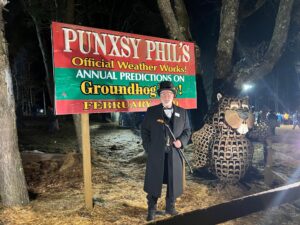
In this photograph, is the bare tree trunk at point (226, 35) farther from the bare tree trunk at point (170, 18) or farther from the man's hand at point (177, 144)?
the man's hand at point (177, 144)

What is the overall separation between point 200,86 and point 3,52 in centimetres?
Result: 680

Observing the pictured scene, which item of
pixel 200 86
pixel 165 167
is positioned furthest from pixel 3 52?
pixel 200 86

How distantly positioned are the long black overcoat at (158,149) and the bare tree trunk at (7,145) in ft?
7.00

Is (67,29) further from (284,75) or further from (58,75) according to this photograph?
(284,75)

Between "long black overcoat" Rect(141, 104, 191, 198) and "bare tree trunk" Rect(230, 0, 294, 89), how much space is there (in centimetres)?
465

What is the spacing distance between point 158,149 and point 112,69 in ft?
5.44

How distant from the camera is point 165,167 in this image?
14.7 feet

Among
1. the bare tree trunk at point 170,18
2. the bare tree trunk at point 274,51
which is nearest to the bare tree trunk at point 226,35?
the bare tree trunk at point 274,51

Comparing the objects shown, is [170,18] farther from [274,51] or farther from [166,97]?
[166,97]

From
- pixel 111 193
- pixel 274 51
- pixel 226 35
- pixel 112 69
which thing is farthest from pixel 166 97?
pixel 274 51

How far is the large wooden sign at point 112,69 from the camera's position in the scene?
474cm

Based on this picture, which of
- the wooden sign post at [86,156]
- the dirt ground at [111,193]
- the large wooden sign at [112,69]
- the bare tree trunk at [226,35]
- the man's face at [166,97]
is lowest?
the dirt ground at [111,193]

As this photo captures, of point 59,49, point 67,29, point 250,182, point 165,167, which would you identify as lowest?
point 250,182

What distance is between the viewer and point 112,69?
5.25m
